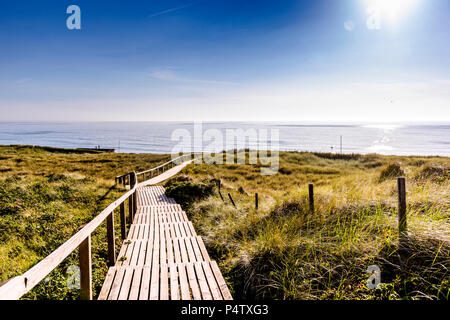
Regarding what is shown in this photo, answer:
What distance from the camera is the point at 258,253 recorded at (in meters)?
4.75

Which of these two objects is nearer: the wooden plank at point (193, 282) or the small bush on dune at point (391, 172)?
the wooden plank at point (193, 282)

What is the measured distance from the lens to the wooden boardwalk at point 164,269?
3262 mm

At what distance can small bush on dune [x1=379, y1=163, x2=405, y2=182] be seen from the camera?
11166mm

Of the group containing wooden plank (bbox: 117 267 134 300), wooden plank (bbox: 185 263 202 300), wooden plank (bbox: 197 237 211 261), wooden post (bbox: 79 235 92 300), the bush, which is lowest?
the bush

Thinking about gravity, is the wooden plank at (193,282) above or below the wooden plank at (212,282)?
below

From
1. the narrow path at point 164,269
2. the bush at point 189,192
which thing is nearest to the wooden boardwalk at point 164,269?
the narrow path at point 164,269

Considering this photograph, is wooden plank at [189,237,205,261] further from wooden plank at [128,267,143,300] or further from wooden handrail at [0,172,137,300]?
wooden handrail at [0,172,137,300]

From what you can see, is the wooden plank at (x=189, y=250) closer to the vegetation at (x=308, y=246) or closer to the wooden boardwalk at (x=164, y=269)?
the wooden boardwalk at (x=164, y=269)

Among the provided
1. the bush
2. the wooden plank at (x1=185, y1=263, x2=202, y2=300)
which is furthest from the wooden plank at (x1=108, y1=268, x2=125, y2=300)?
the bush

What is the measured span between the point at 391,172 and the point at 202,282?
35.6 feet

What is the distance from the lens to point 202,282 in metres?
3.55

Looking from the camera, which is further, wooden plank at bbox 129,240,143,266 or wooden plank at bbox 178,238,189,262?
wooden plank at bbox 178,238,189,262

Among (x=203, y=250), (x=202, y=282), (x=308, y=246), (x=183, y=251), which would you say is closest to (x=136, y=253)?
(x=183, y=251)

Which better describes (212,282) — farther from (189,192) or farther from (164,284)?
(189,192)
